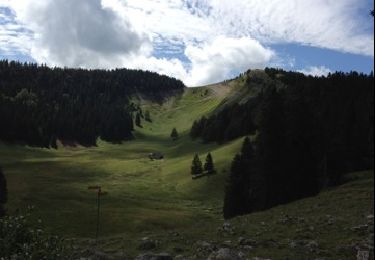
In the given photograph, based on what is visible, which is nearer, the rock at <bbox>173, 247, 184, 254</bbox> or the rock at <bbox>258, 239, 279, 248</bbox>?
the rock at <bbox>258, 239, 279, 248</bbox>

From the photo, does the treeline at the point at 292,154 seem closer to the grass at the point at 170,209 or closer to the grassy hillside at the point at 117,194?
the grass at the point at 170,209

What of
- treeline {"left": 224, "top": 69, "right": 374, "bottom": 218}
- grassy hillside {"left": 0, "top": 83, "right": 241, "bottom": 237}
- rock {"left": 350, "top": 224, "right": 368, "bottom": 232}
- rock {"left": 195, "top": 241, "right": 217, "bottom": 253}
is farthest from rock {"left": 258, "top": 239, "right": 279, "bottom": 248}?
treeline {"left": 224, "top": 69, "right": 374, "bottom": 218}

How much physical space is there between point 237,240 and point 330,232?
5.88m

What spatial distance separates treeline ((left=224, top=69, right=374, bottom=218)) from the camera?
67062mm

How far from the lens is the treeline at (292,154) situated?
220 ft

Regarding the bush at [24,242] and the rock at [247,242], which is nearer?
the bush at [24,242]

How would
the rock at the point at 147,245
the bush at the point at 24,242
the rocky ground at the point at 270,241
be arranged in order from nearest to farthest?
1. the bush at the point at 24,242
2. the rocky ground at the point at 270,241
3. the rock at the point at 147,245

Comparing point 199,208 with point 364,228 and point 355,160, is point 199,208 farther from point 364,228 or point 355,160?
point 364,228

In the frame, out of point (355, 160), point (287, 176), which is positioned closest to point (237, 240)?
point (287, 176)

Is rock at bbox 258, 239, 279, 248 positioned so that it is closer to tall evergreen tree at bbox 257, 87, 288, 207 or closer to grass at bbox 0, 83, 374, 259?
grass at bbox 0, 83, 374, 259

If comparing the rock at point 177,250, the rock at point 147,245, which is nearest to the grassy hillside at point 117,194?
the rock at point 147,245

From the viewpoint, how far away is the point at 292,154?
6769 cm

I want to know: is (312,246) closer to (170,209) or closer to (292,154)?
(292,154)

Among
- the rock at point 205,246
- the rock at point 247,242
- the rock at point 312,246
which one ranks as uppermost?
the rock at point 312,246
